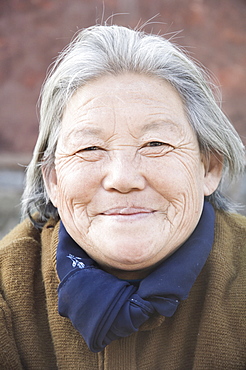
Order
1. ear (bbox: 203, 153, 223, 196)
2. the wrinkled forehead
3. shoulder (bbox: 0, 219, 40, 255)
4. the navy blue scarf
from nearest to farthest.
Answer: the navy blue scarf, the wrinkled forehead, ear (bbox: 203, 153, 223, 196), shoulder (bbox: 0, 219, 40, 255)

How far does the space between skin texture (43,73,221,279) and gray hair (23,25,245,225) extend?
5cm

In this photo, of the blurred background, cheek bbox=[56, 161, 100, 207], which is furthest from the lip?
the blurred background

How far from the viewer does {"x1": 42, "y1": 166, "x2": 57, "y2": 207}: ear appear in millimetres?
2451

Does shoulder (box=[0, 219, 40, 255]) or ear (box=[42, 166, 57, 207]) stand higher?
ear (box=[42, 166, 57, 207])

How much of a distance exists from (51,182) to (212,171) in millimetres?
774

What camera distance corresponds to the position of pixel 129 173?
80.9 inches

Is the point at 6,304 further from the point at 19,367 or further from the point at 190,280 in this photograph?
the point at 190,280

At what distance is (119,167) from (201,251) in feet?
1.68

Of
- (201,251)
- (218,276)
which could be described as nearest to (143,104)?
(201,251)

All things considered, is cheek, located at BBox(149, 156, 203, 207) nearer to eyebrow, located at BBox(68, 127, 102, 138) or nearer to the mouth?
the mouth

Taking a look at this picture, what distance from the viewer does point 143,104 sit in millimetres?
2125

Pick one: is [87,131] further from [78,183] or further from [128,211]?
[128,211]

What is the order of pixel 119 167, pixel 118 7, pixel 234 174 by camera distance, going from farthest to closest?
pixel 118 7
pixel 234 174
pixel 119 167

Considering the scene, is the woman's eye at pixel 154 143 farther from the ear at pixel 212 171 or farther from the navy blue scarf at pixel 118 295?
the navy blue scarf at pixel 118 295
